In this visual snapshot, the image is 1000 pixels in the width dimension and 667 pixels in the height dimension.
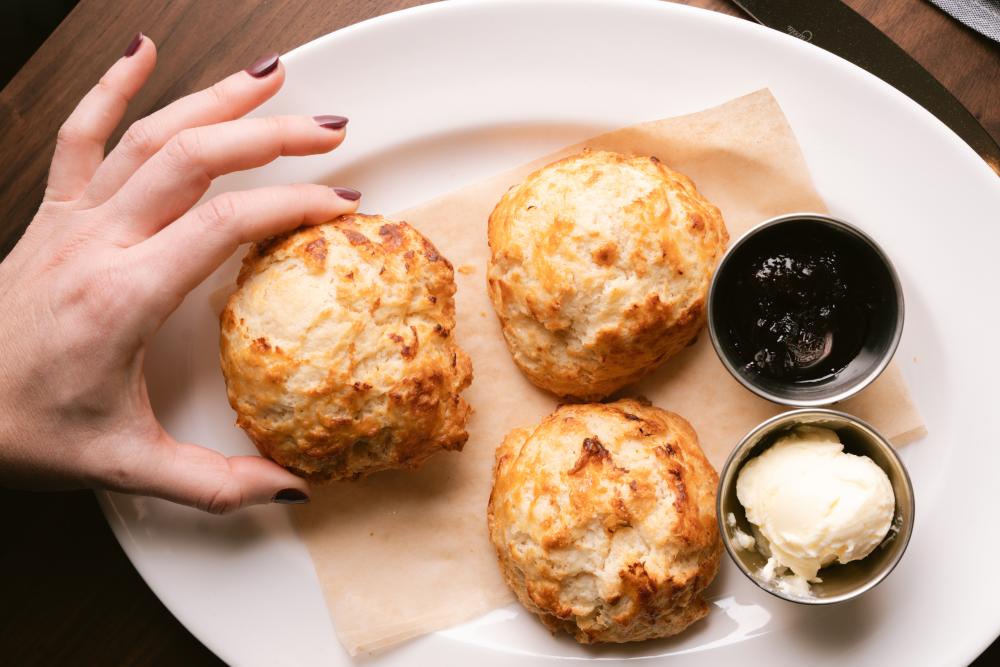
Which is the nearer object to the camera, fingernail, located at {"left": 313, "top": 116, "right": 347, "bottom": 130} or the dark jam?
the dark jam

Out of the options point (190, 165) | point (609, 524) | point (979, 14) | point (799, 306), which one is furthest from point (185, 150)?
point (979, 14)

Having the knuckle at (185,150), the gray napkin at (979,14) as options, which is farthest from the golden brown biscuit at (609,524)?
the gray napkin at (979,14)

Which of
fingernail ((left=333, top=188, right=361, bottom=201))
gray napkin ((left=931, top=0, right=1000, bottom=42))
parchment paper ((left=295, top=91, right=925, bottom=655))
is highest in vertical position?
gray napkin ((left=931, top=0, right=1000, bottom=42))

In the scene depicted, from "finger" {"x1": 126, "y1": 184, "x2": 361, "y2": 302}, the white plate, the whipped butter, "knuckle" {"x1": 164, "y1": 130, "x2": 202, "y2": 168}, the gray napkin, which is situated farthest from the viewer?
the gray napkin

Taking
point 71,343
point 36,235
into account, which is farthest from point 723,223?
point 36,235

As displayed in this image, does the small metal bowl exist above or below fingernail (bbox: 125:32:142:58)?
below

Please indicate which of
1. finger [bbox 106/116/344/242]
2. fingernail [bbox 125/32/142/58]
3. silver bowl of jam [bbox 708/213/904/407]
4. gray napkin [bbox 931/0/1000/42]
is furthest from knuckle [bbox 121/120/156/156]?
gray napkin [bbox 931/0/1000/42]

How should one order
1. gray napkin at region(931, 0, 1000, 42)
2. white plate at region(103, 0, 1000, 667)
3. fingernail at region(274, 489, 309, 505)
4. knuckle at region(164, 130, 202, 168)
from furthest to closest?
gray napkin at region(931, 0, 1000, 42) < white plate at region(103, 0, 1000, 667) < fingernail at region(274, 489, 309, 505) < knuckle at region(164, 130, 202, 168)

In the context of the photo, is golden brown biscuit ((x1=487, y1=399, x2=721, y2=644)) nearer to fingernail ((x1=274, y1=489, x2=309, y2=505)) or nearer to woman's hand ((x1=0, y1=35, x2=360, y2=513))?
fingernail ((x1=274, y1=489, x2=309, y2=505))
